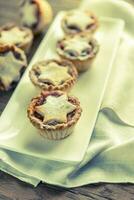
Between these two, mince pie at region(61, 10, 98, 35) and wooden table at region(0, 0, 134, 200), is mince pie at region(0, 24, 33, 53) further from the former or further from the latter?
wooden table at region(0, 0, 134, 200)

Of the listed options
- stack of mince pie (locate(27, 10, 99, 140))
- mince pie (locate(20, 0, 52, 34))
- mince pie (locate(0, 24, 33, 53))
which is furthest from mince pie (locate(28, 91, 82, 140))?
mince pie (locate(20, 0, 52, 34))

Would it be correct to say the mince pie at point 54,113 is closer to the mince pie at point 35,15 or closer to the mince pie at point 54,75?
the mince pie at point 54,75

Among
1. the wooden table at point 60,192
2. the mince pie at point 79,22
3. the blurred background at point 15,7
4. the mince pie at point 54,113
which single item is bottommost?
the blurred background at point 15,7

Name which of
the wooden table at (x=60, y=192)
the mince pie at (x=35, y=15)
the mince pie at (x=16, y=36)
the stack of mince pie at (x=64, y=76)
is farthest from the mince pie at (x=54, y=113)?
the mince pie at (x=35, y=15)

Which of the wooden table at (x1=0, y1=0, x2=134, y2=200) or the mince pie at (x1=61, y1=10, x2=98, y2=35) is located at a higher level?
the mince pie at (x1=61, y1=10, x2=98, y2=35)

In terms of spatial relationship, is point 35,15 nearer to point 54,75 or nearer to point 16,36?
point 16,36

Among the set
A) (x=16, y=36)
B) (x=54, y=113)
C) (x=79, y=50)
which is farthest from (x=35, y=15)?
(x=54, y=113)

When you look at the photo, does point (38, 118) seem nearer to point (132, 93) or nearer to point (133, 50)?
point (132, 93)

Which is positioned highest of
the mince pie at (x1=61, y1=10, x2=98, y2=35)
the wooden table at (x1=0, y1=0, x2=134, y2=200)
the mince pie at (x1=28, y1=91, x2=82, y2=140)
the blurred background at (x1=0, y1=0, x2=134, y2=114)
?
the mince pie at (x1=28, y1=91, x2=82, y2=140)
